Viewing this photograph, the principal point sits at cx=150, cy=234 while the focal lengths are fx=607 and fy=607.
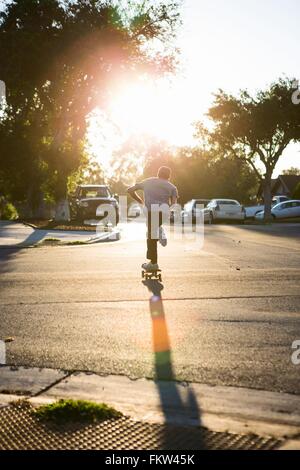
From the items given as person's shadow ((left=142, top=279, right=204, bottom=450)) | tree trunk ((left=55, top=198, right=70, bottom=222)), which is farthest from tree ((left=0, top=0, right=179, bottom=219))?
person's shadow ((left=142, top=279, right=204, bottom=450))

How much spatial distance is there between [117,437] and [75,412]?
→ 0.44 meters

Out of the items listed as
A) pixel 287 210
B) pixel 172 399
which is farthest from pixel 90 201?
pixel 172 399

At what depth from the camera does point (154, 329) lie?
6152 millimetres

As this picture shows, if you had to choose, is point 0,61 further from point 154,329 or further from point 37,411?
point 37,411

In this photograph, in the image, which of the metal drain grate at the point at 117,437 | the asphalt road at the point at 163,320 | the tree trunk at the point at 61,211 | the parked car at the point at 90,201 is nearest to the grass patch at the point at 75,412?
the metal drain grate at the point at 117,437

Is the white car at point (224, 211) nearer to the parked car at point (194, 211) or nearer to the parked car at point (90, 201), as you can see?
the parked car at point (194, 211)

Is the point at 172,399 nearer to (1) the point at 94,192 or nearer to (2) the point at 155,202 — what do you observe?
(2) the point at 155,202

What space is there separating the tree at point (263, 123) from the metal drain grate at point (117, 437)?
3959 centimetres

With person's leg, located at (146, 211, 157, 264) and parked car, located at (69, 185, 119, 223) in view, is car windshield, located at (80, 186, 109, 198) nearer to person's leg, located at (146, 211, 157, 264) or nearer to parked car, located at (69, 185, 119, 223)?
parked car, located at (69, 185, 119, 223)

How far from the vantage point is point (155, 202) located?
10773 mm

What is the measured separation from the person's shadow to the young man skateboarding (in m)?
4.29

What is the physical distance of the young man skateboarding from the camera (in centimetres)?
1051

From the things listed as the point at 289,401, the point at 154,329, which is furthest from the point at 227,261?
the point at 289,401
